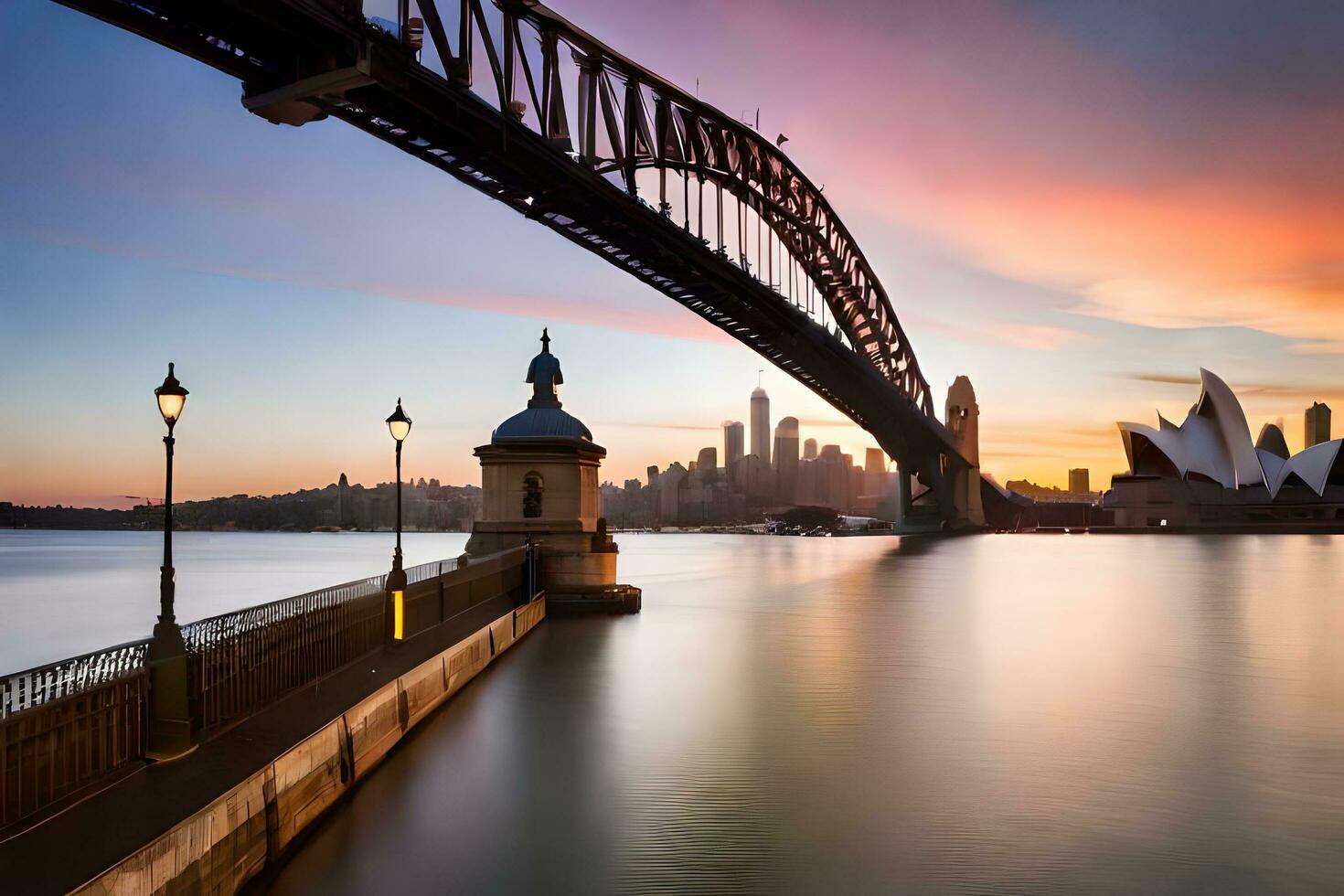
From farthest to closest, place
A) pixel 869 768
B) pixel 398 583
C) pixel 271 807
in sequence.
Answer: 1. pixel 398 583
2. pixel 869 768
3. pixel 271 807

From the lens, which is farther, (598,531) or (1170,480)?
(1170,480)

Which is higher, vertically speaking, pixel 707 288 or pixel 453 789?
pixel 707 288

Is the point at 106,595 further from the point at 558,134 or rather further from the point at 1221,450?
the point at 1221,450

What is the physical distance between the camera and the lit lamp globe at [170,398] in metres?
7.59

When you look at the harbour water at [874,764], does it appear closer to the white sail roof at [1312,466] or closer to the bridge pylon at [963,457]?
the bridge pylon at [963,457]

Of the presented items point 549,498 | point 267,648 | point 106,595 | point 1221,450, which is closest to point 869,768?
point 267,648

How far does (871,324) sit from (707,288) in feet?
85.3

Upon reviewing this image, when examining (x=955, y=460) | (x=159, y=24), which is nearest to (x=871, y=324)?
(x=955, y=460)

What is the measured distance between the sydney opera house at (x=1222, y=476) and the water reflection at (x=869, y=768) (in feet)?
214

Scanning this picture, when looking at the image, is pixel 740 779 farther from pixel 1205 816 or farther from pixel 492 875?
pixel 1205 816

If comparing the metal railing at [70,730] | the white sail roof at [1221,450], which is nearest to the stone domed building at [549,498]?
the metal railing at [70,730]

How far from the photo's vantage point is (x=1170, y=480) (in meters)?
88.9

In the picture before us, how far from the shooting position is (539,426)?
23.7m

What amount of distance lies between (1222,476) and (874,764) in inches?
3467
